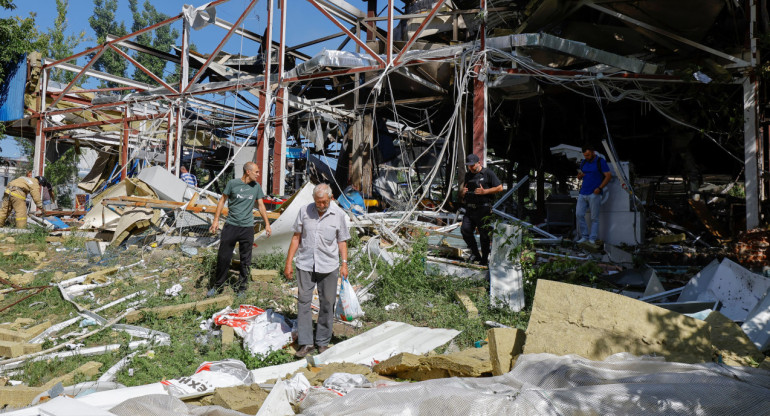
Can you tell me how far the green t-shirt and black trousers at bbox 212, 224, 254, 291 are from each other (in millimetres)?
91

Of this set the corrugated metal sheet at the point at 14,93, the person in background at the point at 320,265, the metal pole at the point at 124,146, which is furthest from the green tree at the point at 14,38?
the person in background at the point at 320,265

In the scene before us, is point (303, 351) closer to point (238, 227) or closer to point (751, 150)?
point (238, 227)

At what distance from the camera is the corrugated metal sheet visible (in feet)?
50.0

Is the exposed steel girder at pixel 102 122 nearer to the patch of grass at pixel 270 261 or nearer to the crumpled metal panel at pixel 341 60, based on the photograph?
the crumpled metal panel at pixel 341 60

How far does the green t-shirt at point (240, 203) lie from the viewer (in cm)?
619

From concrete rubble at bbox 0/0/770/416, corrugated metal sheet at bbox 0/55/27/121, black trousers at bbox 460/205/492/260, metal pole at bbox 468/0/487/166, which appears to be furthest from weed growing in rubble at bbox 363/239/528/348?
corrugated metal sheet at bbox 0/55/27/121

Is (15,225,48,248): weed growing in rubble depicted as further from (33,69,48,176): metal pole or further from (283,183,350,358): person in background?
(283,183,350,358): person in background

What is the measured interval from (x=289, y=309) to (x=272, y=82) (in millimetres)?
6583

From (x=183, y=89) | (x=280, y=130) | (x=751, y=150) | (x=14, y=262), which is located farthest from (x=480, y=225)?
(x=183, y=89)

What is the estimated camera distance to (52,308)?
19.8 ft

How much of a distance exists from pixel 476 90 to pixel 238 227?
4924 millimetres

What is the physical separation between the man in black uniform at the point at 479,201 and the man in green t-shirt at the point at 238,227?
3.09 metres

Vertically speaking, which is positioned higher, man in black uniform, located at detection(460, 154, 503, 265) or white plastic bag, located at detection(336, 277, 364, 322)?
man in black uniform, located at detection(460, 154, 503, 265)

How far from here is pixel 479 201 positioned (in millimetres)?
6727
